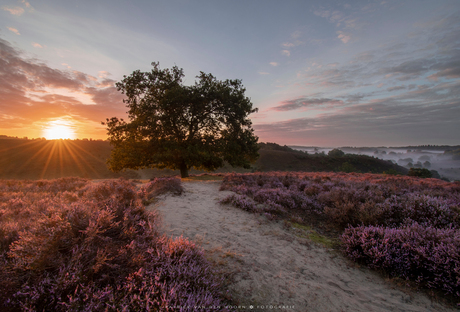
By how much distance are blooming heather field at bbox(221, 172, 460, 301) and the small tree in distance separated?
723 cm

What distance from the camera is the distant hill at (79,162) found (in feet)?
124

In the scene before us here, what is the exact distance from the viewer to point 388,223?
5938 millimetres

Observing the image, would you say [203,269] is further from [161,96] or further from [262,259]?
[161,96]

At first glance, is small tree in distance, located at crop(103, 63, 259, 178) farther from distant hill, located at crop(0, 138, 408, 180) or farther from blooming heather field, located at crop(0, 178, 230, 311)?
distant hill, located at crop(0, 138, 408, 180)

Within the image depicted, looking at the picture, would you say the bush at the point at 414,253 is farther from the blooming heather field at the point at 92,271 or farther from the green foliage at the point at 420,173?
the green foliage at the point at 420,173

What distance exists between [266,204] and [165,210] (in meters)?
4.12

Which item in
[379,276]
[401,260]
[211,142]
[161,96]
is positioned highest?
[161,96]

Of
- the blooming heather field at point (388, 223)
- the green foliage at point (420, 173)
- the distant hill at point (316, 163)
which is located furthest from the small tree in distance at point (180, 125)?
the distant hill at point (316, 163)

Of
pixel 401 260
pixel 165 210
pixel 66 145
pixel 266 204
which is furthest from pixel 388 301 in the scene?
pixel 66 145

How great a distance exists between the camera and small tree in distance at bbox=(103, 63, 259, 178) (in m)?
16.3

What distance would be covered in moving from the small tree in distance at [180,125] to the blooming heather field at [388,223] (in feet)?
23.7

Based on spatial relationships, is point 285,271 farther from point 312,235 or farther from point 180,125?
point 180,125

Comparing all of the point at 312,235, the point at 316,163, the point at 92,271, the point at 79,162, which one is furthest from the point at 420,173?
the point at 79,162

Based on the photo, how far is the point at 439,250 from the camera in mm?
3705
